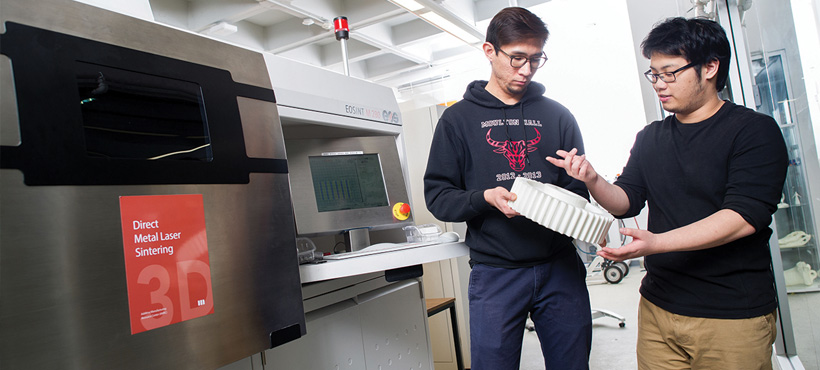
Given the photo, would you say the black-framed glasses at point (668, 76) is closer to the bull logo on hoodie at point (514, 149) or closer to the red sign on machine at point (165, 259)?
the bull logo on hoodie at point (514, 149)

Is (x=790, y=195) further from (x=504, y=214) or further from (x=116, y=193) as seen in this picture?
(x=116, y=193)

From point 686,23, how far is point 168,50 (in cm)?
115

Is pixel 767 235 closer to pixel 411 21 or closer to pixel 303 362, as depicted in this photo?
pixel 303 362

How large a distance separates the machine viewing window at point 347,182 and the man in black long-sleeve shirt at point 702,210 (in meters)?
0.80

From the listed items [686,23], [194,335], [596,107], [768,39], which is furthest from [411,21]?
[194,335]

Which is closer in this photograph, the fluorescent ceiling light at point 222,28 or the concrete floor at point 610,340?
the concrete floor at point 610,340

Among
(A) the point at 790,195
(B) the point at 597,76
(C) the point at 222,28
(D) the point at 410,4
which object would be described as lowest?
(A) the point at 790,195

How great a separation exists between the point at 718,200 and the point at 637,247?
0.80 ft

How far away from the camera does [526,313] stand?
52.5 inches

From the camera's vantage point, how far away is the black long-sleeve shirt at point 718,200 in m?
1.08

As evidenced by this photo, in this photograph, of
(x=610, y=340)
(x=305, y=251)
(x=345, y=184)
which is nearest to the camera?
(x=305, y=251)

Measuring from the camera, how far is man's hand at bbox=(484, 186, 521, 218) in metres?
1.15

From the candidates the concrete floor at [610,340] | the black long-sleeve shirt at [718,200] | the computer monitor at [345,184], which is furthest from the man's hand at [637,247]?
the concrete floor at [610,340]

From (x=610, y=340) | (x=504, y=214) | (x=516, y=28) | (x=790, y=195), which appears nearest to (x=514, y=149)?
(x=504, y=214)
